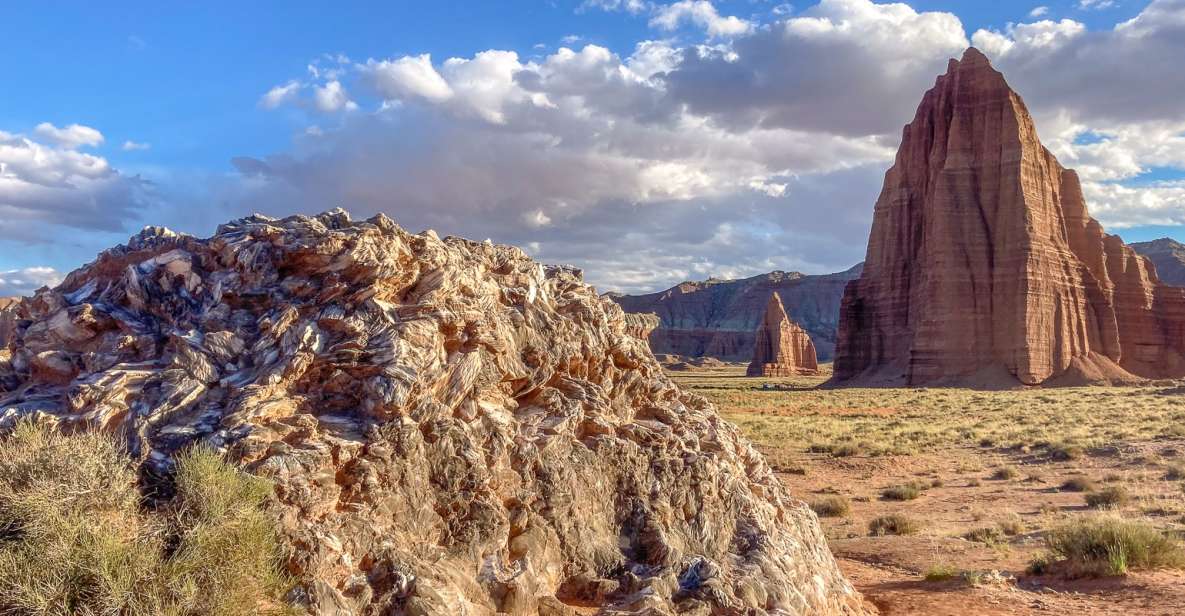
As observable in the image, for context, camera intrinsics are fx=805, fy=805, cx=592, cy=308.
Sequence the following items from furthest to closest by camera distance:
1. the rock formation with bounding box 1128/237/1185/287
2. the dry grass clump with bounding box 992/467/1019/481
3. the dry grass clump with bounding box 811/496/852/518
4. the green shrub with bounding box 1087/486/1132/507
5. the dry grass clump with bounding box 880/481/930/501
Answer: the rock formation with bounding box 1128/237/1185/287 < the dry grass clump with bounding box 992/467/1019/481 < the dry grass clump with bounding box 880/481/930/501 < the dry grass clump with bounding box 811/496/852/518 < the green shrub with bounding box 1087/486/1132/507

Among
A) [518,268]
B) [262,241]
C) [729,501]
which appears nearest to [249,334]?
[262,241]

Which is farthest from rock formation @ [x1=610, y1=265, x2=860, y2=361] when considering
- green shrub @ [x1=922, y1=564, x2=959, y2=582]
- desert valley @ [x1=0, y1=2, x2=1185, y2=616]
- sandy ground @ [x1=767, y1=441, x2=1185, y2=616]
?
desert valley @ [x1=0, y1=2, x2=1185, y2=616]

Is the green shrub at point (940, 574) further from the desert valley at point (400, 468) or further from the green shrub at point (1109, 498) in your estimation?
the green shrub at point (1109, 498)

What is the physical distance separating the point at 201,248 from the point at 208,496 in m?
3.33

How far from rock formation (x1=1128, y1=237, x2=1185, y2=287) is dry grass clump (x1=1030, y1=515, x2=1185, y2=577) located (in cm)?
12610

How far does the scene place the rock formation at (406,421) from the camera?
527cm

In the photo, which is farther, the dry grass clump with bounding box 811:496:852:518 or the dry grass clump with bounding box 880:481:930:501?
the dry grass clump with bounding box 880:481:930:501

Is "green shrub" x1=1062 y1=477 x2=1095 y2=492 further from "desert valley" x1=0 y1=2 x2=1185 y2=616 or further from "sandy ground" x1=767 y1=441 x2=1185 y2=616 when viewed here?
"desert valley" x1=0 y1=2 x2=1185 y2=616

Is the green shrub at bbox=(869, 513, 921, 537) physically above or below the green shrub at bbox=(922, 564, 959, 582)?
below

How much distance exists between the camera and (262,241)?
22.4 feet

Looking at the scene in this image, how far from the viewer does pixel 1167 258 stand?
125 meters

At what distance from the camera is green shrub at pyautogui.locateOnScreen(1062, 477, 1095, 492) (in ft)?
56.7

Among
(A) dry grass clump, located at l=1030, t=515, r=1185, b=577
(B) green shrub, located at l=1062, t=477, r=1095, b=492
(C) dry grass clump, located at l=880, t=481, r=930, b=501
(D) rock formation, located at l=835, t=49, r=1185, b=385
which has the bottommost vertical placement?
(C) dry grass clump, located at l=880, t=481, r=930, b=501

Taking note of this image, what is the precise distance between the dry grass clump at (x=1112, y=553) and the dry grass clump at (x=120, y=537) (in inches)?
393
